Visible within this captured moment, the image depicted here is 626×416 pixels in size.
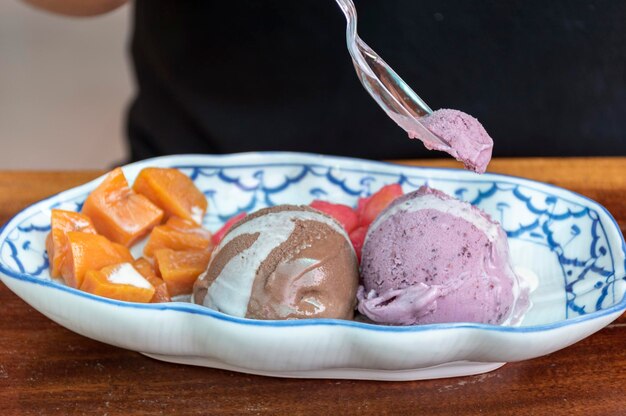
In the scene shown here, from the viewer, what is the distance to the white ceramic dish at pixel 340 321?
0.84 meters

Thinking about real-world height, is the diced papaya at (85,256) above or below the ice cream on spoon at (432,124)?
below

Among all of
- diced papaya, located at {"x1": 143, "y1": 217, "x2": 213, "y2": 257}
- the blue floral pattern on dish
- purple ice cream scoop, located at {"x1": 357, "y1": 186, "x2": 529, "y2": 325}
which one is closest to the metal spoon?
purple ice cream scoop, located at {"x1": 357, "y1": 186, "x2": 529, "y2": 325}

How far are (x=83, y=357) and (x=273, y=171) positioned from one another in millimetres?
471

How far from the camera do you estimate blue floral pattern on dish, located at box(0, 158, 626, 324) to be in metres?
1.04

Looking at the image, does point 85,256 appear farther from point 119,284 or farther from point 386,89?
point 386,89

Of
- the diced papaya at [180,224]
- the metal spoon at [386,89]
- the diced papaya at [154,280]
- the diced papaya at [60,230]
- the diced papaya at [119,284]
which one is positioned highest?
the metal spoon at [386,89]

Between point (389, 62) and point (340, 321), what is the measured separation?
2.23 ft

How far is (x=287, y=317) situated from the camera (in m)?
0.91

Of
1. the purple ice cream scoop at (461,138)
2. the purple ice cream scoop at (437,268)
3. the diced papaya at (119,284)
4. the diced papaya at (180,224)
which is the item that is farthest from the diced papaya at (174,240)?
the purple ice cream scoop at (461,138)

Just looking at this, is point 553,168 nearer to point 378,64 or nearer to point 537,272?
point 537,272

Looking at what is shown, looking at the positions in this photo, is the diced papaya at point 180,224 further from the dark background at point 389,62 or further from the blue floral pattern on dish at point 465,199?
the dark background at point 389,62

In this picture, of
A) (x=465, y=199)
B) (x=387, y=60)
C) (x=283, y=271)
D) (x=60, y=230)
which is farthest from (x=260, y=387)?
(x=387, y=60)

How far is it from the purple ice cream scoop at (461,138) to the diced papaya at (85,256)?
17.1 inches

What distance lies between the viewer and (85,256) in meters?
1.02
